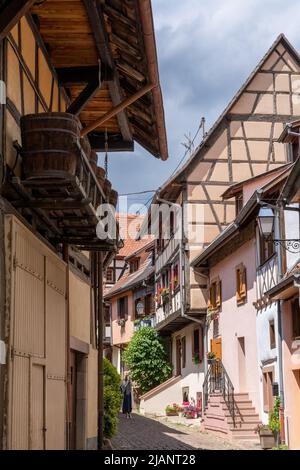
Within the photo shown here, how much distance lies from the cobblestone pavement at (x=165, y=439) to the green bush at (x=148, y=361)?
8477 millimetres

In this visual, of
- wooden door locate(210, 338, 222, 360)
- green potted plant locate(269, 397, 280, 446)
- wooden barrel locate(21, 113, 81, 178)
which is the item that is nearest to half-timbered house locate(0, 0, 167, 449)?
wooden barrel locate(21, 113, 81, 178)

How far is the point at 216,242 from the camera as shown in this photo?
24828mm

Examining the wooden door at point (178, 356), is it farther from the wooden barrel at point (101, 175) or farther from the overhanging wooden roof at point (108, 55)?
the wooden barrel at point (101, 175)

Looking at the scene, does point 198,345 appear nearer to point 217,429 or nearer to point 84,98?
point 217,429

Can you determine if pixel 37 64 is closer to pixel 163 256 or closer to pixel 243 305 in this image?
pixel 243 305

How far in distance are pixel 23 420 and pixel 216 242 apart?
1737 cm

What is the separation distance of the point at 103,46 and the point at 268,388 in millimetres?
13205

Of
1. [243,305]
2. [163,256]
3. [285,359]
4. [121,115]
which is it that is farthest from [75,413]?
[163,256]

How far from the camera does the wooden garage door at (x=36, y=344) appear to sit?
762cm

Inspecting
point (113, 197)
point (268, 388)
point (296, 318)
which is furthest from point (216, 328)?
point (113, 197)

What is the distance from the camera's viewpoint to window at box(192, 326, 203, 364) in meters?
30.5

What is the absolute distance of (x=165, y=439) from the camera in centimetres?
2081

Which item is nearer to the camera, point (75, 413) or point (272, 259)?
point (75, 413)

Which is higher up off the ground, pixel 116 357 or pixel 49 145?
pixel 116 357
